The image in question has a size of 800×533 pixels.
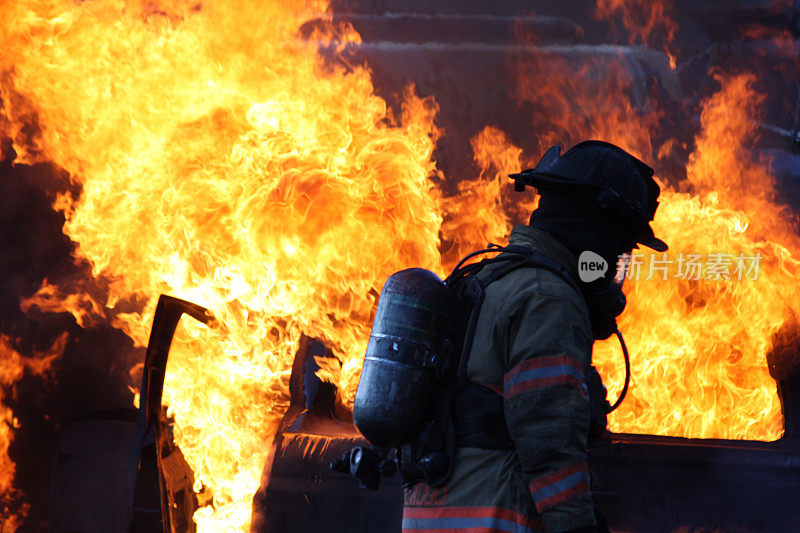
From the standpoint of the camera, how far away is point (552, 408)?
1.75 metres

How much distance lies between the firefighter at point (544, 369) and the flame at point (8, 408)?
189 inches

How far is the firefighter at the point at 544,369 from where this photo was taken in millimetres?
1738

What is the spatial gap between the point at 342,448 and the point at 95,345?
3131 millimetres

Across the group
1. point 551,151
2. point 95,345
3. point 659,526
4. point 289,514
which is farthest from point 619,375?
point 95,345

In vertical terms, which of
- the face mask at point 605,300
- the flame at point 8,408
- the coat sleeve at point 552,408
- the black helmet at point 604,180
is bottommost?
the flame at point 8,408

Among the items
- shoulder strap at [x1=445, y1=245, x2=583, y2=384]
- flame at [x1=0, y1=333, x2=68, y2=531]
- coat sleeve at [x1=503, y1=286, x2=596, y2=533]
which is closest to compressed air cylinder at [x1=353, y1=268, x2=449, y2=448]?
shoulder strap at [x1=445, y1=245, x2=583, y2=384]

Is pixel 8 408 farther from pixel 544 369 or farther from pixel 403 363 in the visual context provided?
pixel 544 369

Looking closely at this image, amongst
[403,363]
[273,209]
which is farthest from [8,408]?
[403,363]

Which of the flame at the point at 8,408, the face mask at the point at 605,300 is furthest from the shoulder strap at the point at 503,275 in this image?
the flame at the point at 8,408

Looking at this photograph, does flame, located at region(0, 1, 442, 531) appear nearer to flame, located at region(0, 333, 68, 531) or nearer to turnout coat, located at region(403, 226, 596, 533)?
flame, located at region(0, 333, 68, 531)

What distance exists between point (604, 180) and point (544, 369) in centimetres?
71

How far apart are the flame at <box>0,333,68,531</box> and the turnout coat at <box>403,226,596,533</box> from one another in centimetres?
481

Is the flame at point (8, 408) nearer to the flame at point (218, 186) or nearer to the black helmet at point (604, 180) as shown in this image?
the flame at point (218, 186)

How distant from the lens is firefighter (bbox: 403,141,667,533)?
5.70 ft
